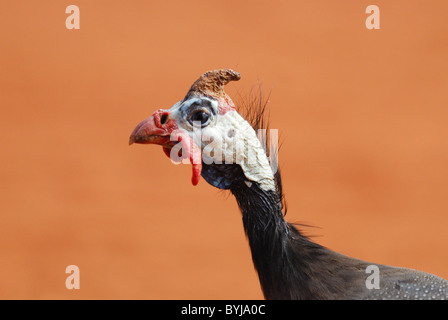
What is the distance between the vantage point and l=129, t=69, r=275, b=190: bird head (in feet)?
9.05

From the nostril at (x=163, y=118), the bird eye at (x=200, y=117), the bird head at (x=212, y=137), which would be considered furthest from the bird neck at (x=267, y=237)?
the nostril at (x=163, y=118)

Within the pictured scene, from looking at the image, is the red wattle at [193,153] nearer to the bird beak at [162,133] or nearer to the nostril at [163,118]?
the bird beak at [162,133]

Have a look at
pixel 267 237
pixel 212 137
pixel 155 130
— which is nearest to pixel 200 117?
pixel 212 137

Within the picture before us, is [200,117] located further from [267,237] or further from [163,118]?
[267,237]

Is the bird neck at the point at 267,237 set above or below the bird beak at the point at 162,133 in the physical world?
below

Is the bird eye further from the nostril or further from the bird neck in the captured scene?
the bird neck

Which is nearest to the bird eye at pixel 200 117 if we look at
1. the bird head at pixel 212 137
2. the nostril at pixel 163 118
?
the bird head at pixel 212 137

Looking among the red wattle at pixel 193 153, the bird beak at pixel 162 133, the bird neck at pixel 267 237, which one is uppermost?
the bird beak at pixel 162 133

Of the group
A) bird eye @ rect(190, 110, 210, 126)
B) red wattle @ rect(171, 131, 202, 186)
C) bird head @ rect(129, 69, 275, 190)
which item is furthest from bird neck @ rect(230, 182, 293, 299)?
bird eye @ rect(190, 110, 210, 126)

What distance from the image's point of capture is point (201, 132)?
9.11 ft

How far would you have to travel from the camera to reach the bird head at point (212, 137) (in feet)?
9.05

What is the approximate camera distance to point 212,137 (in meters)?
2.76

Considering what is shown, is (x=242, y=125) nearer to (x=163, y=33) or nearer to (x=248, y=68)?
(x=248, y=68)

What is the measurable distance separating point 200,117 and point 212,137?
0.12 meters
